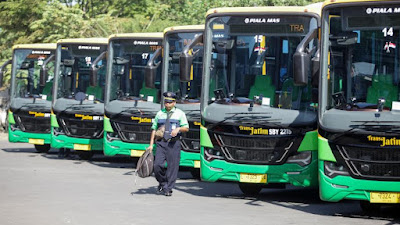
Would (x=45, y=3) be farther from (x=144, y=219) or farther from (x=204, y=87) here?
(x=144, y=219)

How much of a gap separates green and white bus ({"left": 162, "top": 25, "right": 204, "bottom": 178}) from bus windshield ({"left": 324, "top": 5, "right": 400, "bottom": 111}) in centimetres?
381

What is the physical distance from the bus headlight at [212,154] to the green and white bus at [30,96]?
10805mm

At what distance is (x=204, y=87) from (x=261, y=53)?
1.21 metres

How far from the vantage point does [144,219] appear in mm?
12078

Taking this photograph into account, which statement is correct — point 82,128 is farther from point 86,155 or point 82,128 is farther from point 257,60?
point 257,60

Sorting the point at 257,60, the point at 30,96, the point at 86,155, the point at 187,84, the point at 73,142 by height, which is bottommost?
the point at 86,155

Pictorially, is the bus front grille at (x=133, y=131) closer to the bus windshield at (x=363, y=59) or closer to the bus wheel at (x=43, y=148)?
the bus wheel at (x=43, y=148)

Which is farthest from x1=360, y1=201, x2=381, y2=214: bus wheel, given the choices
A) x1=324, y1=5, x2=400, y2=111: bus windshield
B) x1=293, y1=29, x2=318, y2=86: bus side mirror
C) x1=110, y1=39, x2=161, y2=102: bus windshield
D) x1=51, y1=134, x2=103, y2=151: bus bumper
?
x1=51, y1=134, x2=103, y2=151: bus bumper

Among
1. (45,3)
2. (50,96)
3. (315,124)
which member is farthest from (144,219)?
(45,3)

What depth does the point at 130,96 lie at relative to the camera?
21109 millimetres

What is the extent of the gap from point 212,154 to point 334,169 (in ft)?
9.22

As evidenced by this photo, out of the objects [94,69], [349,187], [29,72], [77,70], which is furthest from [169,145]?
[29,72]

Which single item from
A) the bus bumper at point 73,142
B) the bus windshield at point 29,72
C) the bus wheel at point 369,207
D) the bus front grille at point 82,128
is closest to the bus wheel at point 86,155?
the bus bumper at point 73,142

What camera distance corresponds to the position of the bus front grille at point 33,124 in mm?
25594
